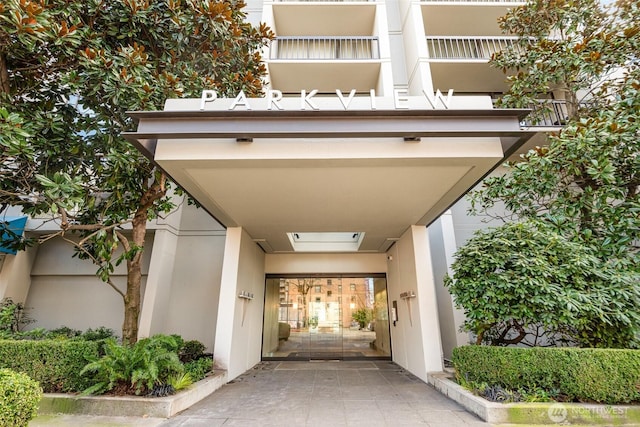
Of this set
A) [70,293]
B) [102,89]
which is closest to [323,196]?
[102,89]

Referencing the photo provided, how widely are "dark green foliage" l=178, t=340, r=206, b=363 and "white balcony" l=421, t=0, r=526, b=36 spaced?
12.0m

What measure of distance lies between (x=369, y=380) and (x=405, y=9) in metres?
11.9

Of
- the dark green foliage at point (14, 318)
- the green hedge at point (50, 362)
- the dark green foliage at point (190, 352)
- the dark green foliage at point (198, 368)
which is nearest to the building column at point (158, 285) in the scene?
the dark green foliage at point (190, 352)

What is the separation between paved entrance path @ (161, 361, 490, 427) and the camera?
14.0 feet

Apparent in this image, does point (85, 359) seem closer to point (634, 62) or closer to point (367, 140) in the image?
point (367, 140)

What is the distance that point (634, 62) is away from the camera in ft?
22.4

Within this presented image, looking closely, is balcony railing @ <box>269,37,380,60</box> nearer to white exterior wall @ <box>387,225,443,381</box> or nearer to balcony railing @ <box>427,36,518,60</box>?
balcony railing @ <box>427,36,518,60</box>

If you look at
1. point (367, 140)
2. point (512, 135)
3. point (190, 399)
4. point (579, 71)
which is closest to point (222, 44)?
point (367, 140)

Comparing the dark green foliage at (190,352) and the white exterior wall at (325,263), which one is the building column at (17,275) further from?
the white exterior wall at (325,263)

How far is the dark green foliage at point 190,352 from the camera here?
6670 mm

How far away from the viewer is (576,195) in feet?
19.9

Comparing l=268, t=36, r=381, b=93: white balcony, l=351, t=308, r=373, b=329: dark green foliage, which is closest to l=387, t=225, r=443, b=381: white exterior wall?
l=351, t=308, r=373, b=329: dark green foliage

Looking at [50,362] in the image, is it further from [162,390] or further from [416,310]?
[416,310]

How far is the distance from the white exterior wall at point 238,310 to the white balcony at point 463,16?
9.39 meters
